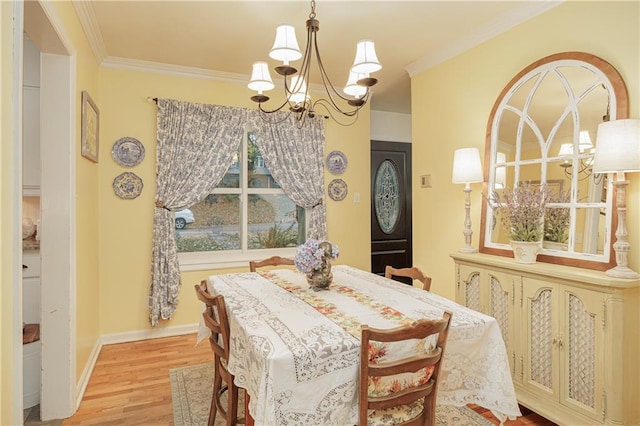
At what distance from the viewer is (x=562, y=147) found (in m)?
2.43

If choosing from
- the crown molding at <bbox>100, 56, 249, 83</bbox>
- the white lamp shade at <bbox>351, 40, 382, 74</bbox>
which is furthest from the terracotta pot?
the crown molding at <bbox>100, 56, 249, 83</bbox>

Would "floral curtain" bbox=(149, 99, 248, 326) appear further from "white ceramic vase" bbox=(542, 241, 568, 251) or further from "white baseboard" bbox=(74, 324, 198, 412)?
"white ceramic vase" bbox=(542, 241, 568, 251)

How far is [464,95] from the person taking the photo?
3.21 metres

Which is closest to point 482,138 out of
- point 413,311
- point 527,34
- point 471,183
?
point 471,183

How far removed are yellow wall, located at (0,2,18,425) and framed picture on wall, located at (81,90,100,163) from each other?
1.53m

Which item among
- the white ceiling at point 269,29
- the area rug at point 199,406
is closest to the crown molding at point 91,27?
the white ceiling at point 269,29

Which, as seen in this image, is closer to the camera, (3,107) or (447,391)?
(3,107)

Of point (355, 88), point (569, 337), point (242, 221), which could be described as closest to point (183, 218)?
point (242, 221)

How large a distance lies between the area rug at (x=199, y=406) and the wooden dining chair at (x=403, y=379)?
0.93 meters

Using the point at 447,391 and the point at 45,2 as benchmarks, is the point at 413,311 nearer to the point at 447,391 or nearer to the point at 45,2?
the point at 447,391

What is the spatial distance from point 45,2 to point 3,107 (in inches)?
38.4

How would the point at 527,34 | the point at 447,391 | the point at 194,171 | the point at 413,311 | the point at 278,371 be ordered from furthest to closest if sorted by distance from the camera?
the point at 194,171
the point at 527,34
the point at 413,311
the point at 447,391
the point at 278,371

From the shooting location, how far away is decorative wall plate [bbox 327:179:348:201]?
438 cm

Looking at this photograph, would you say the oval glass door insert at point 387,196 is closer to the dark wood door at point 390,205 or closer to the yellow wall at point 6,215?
the dark wood door at point 390,205
